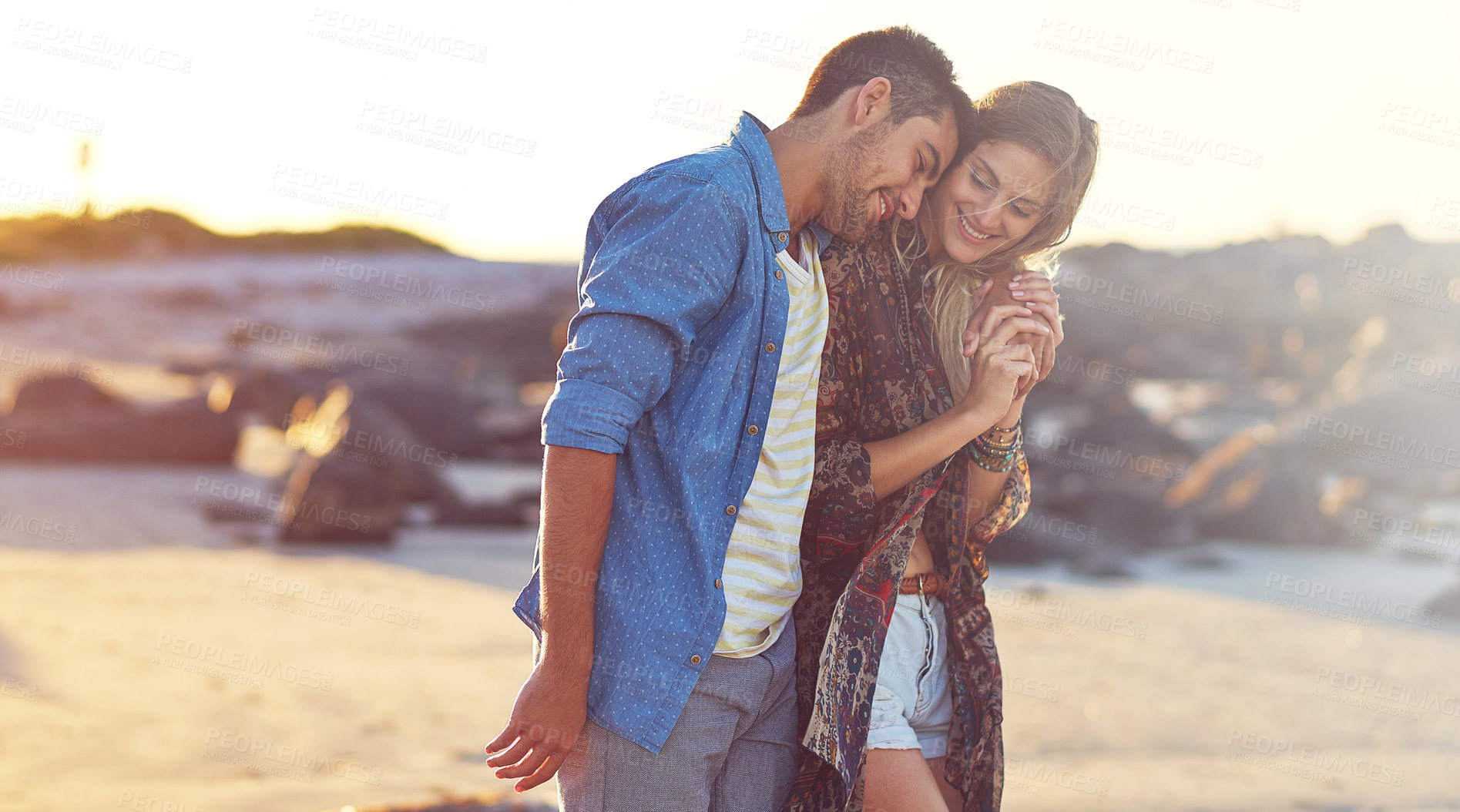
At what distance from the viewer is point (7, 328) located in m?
22.4

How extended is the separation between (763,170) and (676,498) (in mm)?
619

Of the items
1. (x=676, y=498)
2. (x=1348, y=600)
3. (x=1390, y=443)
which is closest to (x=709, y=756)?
(x=676, y=498)

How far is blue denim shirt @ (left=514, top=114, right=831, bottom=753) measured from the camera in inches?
71.9

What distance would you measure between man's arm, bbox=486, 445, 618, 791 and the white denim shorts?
61 centimetres

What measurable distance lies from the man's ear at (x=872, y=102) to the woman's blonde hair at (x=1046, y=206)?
0.94ft

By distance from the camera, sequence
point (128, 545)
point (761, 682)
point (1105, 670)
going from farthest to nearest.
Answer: point (128, 545) < point (1105, 670) < point (761, 682)

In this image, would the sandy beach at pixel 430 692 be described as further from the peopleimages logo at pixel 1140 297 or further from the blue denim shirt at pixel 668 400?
the peopleimages logo at pixel 1140 297

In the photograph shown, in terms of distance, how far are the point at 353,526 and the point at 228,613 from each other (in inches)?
76.6

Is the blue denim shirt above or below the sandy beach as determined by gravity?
above

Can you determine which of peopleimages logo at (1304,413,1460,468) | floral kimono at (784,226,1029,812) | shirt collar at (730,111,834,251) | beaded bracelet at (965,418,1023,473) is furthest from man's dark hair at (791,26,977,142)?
peopleimages logo at (1304,413,1460,468)

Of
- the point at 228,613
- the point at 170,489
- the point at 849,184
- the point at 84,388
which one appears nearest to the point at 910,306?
the point at 849,184

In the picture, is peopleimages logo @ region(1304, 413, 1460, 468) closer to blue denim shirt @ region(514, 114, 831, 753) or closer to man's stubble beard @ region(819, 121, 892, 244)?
man's stubble beard @ region(819, 121, 892, 244)

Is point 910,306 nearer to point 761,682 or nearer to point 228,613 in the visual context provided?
point 761,682

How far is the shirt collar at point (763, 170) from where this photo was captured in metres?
2.04
